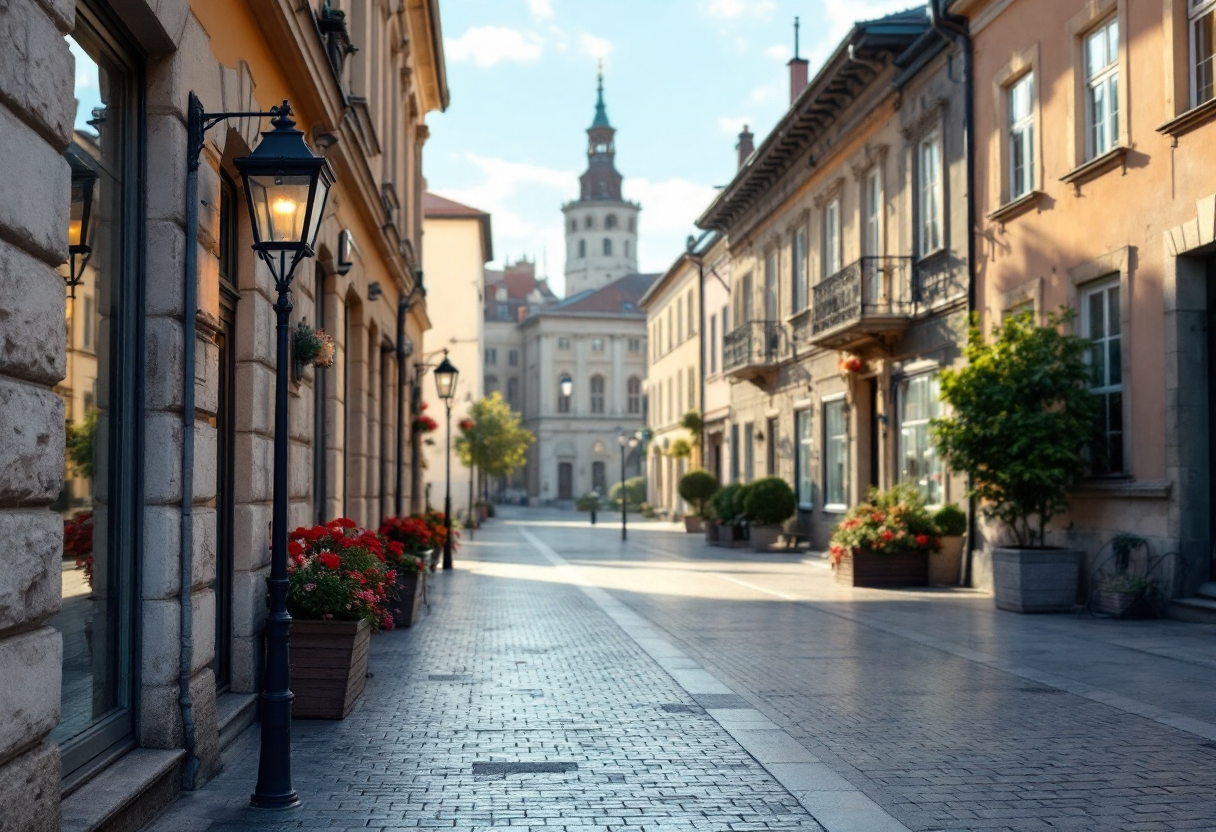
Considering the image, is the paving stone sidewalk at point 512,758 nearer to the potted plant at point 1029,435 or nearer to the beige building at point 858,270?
the potted plant at point 1029,435

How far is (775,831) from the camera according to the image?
566 cm

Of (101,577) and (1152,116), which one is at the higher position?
(1152,116)

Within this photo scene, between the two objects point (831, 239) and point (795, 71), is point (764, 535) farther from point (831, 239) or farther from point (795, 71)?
point (795, 71)

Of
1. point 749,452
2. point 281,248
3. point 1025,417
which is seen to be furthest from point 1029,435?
point 749,452

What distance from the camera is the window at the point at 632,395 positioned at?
97.8m

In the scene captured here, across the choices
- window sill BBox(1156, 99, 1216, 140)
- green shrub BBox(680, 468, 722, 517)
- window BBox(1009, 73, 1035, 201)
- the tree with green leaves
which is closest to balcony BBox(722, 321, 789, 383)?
green shrub BBox(680, 468, 722, 517)

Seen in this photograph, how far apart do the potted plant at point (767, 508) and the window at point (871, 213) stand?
6.89m

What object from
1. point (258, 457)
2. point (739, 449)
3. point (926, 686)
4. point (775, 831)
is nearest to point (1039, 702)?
point (926, 686)

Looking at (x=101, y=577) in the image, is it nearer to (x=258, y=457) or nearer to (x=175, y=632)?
(x=175, y=632)

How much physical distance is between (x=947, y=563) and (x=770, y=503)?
9683 millimetres

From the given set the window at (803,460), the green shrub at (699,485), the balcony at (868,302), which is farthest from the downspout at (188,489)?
the green shrub at (699,485)

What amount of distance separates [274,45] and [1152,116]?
351 inches

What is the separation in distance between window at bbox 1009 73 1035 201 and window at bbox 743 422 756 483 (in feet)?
54.1

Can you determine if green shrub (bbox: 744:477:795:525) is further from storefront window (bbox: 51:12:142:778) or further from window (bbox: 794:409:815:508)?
storefront window (bbox: 51:12:142:778)
